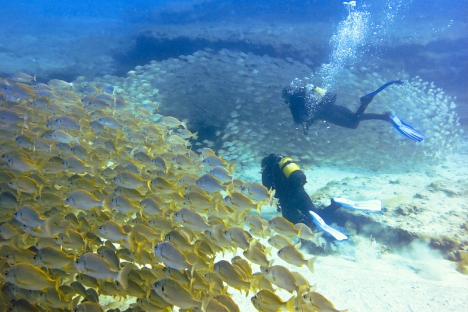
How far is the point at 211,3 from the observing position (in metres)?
29.1

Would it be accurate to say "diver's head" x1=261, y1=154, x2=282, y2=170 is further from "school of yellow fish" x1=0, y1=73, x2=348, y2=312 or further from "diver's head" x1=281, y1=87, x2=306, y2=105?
"diver's head" x1=281, y1=87, x2=306, y2=105

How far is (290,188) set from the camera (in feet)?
21.1

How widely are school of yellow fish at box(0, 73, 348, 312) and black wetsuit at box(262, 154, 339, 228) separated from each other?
176 cm

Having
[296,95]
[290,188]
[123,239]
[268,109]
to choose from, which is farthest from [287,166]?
[268,109]

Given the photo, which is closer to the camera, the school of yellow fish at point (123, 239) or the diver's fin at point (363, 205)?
the school of yellow fish at point (123, 239)

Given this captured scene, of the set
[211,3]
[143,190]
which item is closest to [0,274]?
[143,190]

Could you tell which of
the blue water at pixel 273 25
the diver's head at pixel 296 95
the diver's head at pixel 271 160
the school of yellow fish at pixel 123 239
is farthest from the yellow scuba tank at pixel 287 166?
the blue water at pixel 273 25

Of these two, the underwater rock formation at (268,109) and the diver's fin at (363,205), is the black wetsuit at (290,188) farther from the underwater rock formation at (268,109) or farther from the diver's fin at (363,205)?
the underwater rock formation at (268,109)

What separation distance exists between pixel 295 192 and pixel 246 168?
4815 mm

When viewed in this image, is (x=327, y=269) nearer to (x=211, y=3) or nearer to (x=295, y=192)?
(x=295, y=192)

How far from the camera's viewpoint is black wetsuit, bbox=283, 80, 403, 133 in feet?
26.9

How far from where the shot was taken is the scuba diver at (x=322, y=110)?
8203mm

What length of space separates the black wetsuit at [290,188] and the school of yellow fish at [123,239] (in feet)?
5.77

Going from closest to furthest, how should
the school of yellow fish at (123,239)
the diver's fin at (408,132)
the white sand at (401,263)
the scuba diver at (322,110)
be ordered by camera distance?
1. the school of yellow fish at (123,239)
2. the white sand at (401,263)
3. the diver's fin at (408,132)
4. the scuba diver at (322,110)
